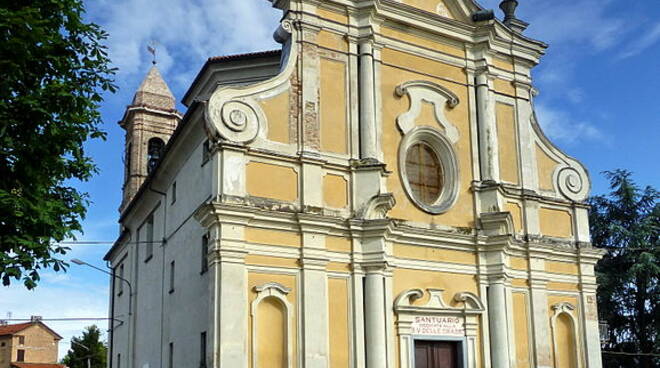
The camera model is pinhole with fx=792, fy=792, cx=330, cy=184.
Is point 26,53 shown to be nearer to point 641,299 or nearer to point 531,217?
point 531,217

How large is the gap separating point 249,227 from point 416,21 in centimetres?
692

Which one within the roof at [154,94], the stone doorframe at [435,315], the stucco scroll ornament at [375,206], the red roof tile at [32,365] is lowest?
the stone doorframe at [435,315]

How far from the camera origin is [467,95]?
19.3 metres

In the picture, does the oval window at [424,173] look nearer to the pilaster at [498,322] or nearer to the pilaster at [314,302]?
the pilaster at [498,322]

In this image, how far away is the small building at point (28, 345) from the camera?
67438 mm

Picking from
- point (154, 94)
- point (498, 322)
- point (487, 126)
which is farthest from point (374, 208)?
point (154, 94)

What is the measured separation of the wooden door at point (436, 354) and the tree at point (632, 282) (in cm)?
1036

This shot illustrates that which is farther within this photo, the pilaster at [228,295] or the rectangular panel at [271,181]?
the rectangular panel at [271,181]

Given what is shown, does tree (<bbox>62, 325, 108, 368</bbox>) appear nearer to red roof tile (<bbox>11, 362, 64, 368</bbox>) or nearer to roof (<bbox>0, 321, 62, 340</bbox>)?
red roof tile (<bbox>11, 362, 64, 368</bbox>)

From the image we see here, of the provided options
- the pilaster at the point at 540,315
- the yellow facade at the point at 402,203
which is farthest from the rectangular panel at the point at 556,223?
the pilaster at the point at 540,315

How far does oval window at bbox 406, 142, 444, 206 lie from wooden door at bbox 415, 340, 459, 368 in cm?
314

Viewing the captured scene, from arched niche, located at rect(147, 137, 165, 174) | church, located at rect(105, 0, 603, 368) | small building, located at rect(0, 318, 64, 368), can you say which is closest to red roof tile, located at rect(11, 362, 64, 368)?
small building, located at rect(0, 318, 64, 368)

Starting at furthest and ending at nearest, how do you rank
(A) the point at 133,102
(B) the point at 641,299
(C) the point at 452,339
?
(A) the point at 133,102 → (B) the point at 641,299 → (C) the point at 452,339

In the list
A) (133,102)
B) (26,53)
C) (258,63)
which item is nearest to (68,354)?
(133,102)
